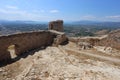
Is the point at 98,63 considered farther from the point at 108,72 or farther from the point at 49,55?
the point at 49,55

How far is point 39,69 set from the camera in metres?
12.1

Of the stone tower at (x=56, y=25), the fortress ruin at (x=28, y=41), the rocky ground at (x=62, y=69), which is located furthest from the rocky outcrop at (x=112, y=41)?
the stone tower at (x=56, y=25)

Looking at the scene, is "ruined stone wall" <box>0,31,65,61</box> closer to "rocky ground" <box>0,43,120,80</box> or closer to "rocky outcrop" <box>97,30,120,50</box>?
"rocky ground" <box>0,43,120,80</box>

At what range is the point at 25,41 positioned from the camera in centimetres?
1822

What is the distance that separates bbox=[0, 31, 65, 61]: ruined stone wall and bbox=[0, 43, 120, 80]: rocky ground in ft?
6.98

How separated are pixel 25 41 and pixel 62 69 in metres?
7.67

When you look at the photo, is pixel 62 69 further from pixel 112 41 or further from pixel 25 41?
pixel 112 41

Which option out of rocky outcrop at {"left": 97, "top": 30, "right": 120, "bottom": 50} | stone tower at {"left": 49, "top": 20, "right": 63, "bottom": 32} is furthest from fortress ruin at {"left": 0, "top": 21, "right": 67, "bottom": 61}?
rocky outcrop at {"left": 97, "top": 30, "right": 120, "bottom": 50}

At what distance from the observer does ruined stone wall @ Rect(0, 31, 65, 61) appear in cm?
1619

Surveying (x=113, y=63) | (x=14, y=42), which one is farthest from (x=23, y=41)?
(x=113, y=63)

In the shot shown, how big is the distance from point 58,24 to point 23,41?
6.80 meters

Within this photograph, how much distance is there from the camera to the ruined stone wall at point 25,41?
637 inches

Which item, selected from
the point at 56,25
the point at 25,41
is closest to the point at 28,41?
the point at 25,41

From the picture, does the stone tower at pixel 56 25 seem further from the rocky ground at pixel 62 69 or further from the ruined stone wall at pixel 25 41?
the rocky ground at pixel 62 69
